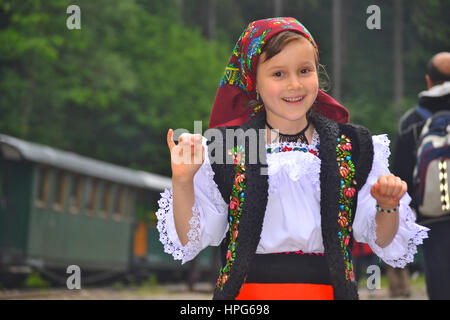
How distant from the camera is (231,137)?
315 cm

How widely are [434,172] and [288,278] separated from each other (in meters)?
2.32

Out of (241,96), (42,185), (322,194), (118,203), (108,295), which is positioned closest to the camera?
(322,194)

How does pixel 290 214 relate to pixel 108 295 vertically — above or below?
above

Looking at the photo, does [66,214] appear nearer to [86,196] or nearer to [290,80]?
[86,196]

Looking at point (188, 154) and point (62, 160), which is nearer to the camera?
point (188, 154)

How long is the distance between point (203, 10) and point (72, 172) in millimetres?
35678

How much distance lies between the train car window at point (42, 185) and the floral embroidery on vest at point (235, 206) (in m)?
13.6

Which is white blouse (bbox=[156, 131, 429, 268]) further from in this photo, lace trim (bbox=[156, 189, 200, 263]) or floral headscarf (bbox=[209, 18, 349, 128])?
floral headscarf (bbox=[209, 18, 349, 128])

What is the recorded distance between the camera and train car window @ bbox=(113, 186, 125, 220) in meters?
20.2

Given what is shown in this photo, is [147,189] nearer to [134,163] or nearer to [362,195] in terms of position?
[134,163]

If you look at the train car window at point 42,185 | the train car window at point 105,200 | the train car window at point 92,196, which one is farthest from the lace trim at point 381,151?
the train car window at point 105,200

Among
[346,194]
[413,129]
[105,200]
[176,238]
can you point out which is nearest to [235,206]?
[176,238]

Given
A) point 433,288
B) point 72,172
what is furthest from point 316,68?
point 72,172

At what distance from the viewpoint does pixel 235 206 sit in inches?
119
